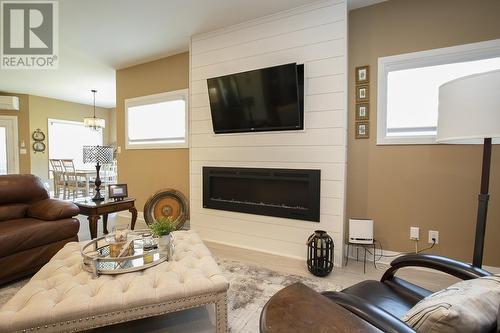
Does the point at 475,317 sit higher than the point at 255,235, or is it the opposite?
the point at 475,317

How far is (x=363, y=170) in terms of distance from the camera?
2684 millimetres

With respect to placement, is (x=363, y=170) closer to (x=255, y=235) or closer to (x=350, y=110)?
(x=350, y=110)

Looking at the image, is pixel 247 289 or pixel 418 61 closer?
pixel 247 289

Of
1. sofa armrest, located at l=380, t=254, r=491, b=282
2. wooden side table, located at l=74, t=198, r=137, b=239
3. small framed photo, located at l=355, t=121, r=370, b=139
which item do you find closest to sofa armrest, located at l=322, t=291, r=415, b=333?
sofa armrest, located at l=380, t=254, r=491, b=282

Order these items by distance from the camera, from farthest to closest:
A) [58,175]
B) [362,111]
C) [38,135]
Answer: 1. [38,135]
2. [58,175]
3. [362,111]

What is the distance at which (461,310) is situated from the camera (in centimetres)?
72

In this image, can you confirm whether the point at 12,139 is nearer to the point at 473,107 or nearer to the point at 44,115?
the point at 44,115

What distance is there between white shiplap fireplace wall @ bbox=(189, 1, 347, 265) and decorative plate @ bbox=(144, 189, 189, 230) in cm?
29

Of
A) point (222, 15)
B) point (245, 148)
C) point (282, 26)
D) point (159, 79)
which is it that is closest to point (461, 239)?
point (245, 148)

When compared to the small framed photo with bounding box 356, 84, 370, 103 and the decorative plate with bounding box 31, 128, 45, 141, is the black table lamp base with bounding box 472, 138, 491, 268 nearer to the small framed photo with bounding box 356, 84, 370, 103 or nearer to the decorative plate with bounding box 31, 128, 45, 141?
the small framed photo with bounding box 356, 84, 370, 103

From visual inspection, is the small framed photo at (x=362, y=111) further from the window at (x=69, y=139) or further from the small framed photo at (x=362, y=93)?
the window at (x=69, y=139)

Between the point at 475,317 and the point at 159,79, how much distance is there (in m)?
4.45

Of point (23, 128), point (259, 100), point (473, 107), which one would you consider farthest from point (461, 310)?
point (23, 128)

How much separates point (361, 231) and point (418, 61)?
5.89ft
